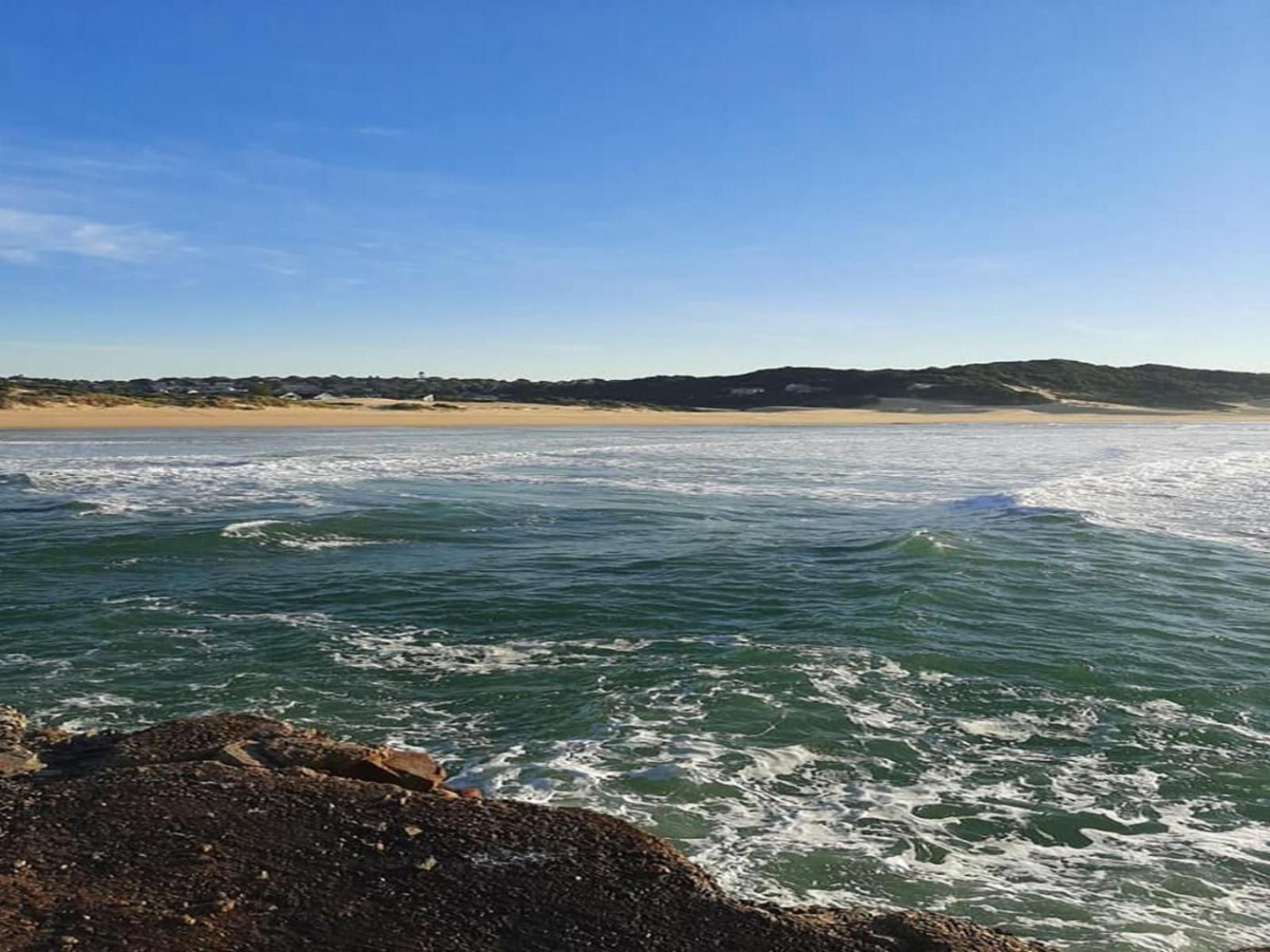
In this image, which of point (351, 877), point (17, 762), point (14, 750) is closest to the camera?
point (351, 877)

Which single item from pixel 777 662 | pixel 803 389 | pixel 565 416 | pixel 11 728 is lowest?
pixel 777 662

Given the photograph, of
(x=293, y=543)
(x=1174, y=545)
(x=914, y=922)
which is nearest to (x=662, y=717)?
(x=914, y=922)

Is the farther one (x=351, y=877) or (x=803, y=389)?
(x=803, y=389)

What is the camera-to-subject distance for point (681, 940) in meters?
4.06

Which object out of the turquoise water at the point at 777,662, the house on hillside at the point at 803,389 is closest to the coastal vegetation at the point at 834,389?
the house on hillside at the point at 803,389

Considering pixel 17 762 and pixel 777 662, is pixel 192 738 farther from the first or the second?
pixel 777 662

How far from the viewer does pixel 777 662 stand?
31.1 ft

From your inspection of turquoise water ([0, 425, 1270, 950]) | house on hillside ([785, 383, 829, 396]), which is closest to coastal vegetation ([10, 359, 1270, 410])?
house on hillside ([785, 383, 829, 396])

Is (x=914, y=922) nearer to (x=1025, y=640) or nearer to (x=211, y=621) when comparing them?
(x=1025, y=640)

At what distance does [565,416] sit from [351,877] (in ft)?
214

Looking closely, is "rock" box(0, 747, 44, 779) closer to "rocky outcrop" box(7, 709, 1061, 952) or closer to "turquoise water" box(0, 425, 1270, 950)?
"rocky outcrop" box(7, 709, 1061, 952)

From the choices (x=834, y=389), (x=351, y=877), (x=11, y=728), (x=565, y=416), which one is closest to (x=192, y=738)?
(x=11, y=728)

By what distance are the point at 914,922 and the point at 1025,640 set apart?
6.64m

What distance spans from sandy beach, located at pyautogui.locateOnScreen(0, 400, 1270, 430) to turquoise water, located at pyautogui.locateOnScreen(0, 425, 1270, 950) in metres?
35.5
